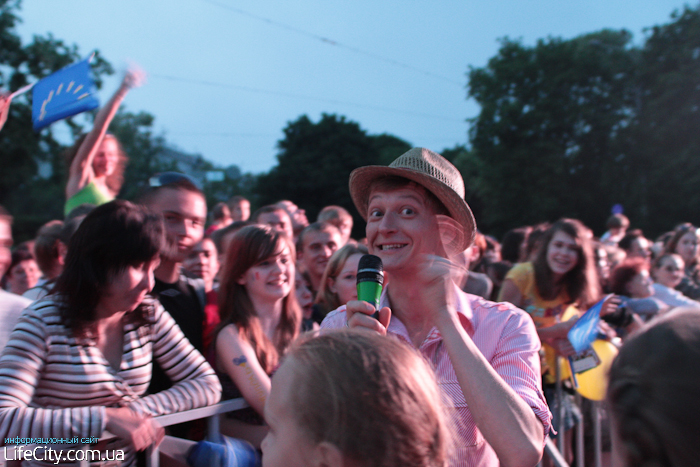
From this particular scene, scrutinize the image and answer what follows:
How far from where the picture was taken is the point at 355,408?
3.81ft

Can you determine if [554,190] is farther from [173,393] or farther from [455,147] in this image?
[173,393]

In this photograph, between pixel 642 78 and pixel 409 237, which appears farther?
pixel 642 78

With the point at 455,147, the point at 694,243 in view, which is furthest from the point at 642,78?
the point at 694,243

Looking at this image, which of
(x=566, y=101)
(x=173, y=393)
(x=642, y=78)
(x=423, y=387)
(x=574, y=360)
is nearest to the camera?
(x=423, y=387)

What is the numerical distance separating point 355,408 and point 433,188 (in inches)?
40.0

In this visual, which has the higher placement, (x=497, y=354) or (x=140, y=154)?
(x=140, y=154)

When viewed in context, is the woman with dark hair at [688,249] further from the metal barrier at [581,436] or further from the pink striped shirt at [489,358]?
the pink striped shirt at [489,358]

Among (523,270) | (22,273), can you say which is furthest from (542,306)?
(22,273)

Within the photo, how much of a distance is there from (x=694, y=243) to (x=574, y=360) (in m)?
4.97

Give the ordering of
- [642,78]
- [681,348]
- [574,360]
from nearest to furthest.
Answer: [681,348] → [574,360] → [642,78]

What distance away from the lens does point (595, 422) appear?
12.6 ft

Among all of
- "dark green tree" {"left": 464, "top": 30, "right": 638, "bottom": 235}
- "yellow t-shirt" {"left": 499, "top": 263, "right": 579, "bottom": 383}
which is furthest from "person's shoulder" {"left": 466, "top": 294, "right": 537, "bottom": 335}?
"dark green tree" {"left": 464, "top": 30, "right": 638, "bottom": 235}

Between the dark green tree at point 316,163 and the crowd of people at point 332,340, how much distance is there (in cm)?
2748

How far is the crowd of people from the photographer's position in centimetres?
116
